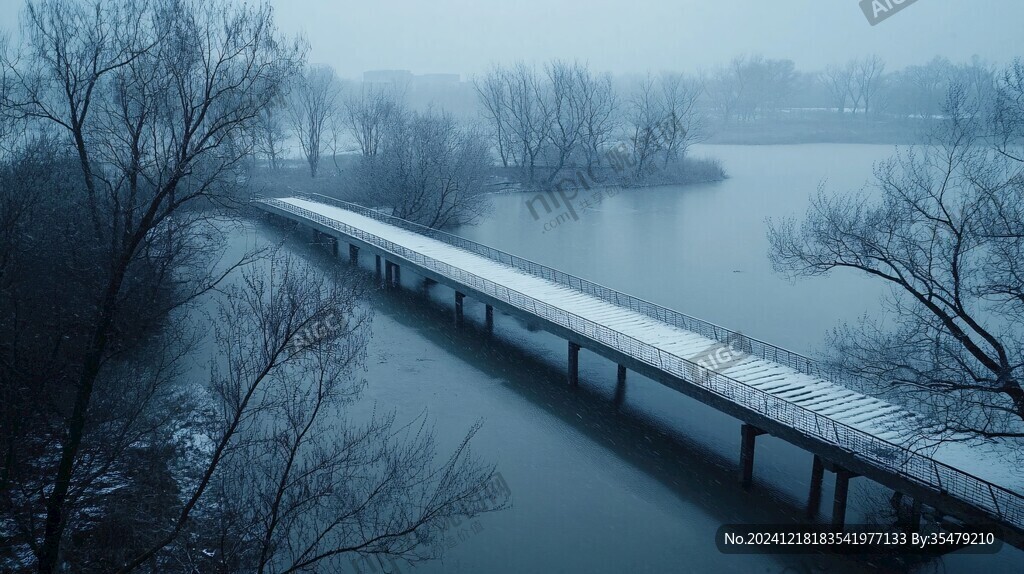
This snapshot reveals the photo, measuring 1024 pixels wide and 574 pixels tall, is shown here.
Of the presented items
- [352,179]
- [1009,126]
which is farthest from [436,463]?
[352,179]

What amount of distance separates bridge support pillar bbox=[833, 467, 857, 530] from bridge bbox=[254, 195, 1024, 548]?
0.02 meters

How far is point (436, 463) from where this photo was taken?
14.6 m

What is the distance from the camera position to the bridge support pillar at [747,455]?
554 inches

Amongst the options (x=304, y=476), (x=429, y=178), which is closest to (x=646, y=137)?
(x=429, y=178)

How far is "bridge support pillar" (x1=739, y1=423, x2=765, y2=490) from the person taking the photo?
14.1 m

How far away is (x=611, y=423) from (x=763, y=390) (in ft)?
13.1

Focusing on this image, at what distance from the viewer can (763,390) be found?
14.3m

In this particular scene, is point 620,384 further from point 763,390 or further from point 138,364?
point 138,364

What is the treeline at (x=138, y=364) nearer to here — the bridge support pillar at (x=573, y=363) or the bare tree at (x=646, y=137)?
the bridge support pillar at (x=573, y=363)

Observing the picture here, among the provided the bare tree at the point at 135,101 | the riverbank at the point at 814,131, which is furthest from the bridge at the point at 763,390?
the riverbank at the point at 814,131

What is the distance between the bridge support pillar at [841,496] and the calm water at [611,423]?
754 mm

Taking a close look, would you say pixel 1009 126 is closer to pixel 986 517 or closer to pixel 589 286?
pixel 986 517

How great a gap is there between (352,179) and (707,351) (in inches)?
1449

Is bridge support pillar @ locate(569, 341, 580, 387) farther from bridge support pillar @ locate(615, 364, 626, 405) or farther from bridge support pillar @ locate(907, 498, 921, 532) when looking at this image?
bridge support pillar @ locate(907, 498, 921, 532)
